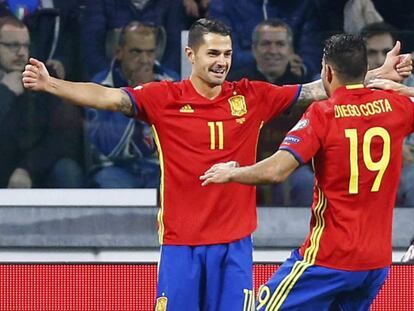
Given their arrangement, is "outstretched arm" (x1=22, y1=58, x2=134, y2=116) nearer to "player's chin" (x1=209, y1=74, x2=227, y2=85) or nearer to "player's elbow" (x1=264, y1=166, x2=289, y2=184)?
"player's chin" (x1=209, y1=74, x2=227, y2=85)

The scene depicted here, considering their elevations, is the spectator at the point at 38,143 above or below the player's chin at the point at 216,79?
below

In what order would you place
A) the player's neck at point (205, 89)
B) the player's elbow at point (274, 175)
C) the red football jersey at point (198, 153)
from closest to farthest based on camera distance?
the player's elbow at point (274, 175) < the red football jersey at point (198, 153) < the player's neck at point (205, 89)

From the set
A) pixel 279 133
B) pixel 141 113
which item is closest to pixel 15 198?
pixel 279 133

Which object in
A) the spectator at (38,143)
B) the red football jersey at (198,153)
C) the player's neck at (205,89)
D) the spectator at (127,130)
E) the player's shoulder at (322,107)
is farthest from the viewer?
the spectator at (38,143)

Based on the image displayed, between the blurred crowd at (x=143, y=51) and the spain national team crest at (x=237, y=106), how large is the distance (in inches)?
149

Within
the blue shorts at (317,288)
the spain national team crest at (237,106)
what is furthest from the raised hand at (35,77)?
the blue shorts at (317,288)

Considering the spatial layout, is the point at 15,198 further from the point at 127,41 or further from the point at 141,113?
the point at 141,113

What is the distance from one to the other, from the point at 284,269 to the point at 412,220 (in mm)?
4420

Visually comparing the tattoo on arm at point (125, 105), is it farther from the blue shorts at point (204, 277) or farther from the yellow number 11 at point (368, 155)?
→ the yellow number 11 at point (368, 155)

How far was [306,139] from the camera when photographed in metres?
6.04

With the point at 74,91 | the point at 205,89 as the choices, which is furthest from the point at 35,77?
the point at 205,89

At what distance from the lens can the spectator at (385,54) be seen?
10586 mm

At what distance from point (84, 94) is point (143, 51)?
13.6 feet

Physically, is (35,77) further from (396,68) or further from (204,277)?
(396,68)
